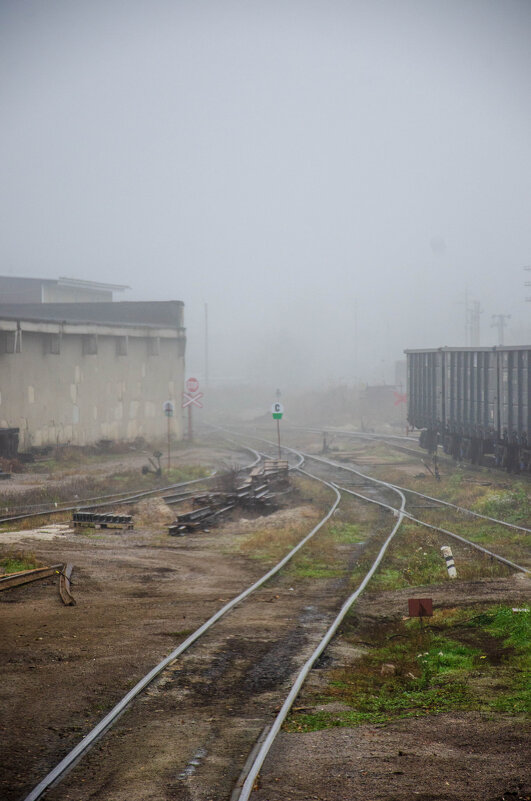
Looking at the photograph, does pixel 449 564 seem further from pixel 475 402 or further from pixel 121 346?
pixel 121 346

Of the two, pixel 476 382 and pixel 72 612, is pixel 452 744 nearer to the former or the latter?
pixel 72 612

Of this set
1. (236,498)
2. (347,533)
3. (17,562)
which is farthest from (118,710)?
(236,498)

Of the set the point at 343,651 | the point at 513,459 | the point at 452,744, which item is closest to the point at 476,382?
the point at 513,459

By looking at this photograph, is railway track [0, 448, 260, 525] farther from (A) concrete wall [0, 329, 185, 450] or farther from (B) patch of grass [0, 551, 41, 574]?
(A) concrete wall [0, 329, 185, 450]

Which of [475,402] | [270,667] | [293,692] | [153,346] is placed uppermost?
[153,346]

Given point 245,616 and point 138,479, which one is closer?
Answer: point 245,616

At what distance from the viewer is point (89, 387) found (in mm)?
35594

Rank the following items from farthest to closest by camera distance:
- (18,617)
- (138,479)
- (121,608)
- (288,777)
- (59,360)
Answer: (59,360), (138,479), (121,608), (18,617), (288,777)

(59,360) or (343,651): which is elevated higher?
(59,360)

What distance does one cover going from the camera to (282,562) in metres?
13.3

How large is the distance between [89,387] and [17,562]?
23.6 metres

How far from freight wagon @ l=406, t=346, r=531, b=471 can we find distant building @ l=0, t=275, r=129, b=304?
40825 mm

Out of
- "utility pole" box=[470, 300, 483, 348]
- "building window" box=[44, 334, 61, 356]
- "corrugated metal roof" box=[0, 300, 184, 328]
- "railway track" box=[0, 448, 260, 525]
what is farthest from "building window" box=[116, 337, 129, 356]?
"utility pole" box=[470, 300, 483, 348]

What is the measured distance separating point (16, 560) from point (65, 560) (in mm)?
884
